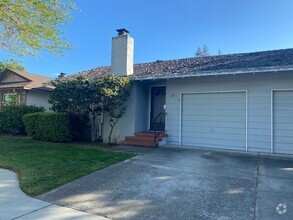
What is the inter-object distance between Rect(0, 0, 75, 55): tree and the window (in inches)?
331

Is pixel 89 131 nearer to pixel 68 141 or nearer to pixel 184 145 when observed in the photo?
pixel 68 141

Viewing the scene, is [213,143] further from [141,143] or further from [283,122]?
[141,143]

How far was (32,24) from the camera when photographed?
778 centimetres

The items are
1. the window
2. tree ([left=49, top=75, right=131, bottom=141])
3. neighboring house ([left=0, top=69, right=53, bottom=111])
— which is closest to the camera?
tree ([left=49, top=75, right=131, bottom=141])

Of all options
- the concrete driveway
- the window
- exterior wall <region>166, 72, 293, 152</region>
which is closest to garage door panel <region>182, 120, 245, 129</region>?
exterior wall <region>166, 72, 293, 152</region>

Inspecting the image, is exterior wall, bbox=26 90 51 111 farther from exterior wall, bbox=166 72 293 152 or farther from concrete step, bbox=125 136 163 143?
exterior wall, bbox=166 72 293 152

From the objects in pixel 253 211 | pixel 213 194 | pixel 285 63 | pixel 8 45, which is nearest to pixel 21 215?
pixel 213 194

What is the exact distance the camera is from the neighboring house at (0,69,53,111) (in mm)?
15730

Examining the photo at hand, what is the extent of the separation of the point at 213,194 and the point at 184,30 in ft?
48.2

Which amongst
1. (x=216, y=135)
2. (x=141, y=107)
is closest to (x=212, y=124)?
(x=216, y=135)

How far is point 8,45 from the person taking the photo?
8516 mm

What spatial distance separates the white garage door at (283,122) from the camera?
27.1 ft

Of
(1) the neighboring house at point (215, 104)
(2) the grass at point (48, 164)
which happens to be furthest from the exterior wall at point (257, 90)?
(2) the grass at point (48, 164)

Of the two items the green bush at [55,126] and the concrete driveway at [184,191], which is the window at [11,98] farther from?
the concrete driveway at [184,191]
